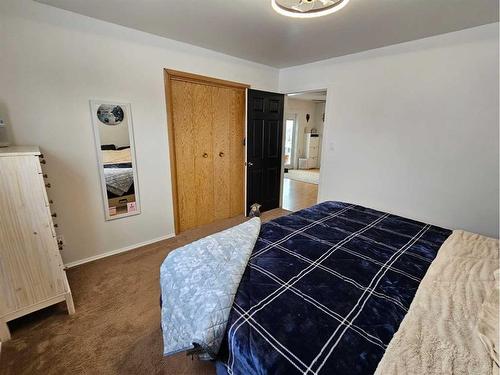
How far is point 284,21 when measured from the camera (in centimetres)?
207

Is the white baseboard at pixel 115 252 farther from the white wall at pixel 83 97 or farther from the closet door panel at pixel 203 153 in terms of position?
the closet door panel at pixel 203 153

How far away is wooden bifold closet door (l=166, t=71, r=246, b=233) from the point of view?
9.38 feet

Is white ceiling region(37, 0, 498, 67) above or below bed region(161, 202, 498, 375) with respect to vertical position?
above

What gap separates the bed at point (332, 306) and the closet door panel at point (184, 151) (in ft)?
5.81

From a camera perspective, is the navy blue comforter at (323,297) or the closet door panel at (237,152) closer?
the navy blue comforter at (323,297)

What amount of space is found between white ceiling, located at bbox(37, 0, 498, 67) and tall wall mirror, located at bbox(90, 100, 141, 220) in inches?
32.0

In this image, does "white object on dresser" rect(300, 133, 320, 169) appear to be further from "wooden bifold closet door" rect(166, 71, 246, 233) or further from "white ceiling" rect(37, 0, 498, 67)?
"white ceiling" rect(37, 0, 498, 67)

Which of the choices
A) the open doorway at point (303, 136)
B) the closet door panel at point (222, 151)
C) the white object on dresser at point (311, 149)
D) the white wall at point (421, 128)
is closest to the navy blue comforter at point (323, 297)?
the white wall at point (421, 128)

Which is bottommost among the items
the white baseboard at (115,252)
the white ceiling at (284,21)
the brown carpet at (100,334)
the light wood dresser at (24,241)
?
the brown carpet at (100,334)

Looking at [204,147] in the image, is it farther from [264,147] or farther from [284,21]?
[284,21]

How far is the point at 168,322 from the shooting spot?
3.72ft

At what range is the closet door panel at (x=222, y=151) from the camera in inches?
127

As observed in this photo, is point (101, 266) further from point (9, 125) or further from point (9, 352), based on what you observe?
Answer: point (9, 125)

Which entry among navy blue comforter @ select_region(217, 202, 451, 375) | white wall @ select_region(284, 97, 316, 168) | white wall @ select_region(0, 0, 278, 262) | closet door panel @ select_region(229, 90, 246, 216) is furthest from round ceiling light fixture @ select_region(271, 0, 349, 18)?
white wall @ select_region(284, 97, 316, 168)
